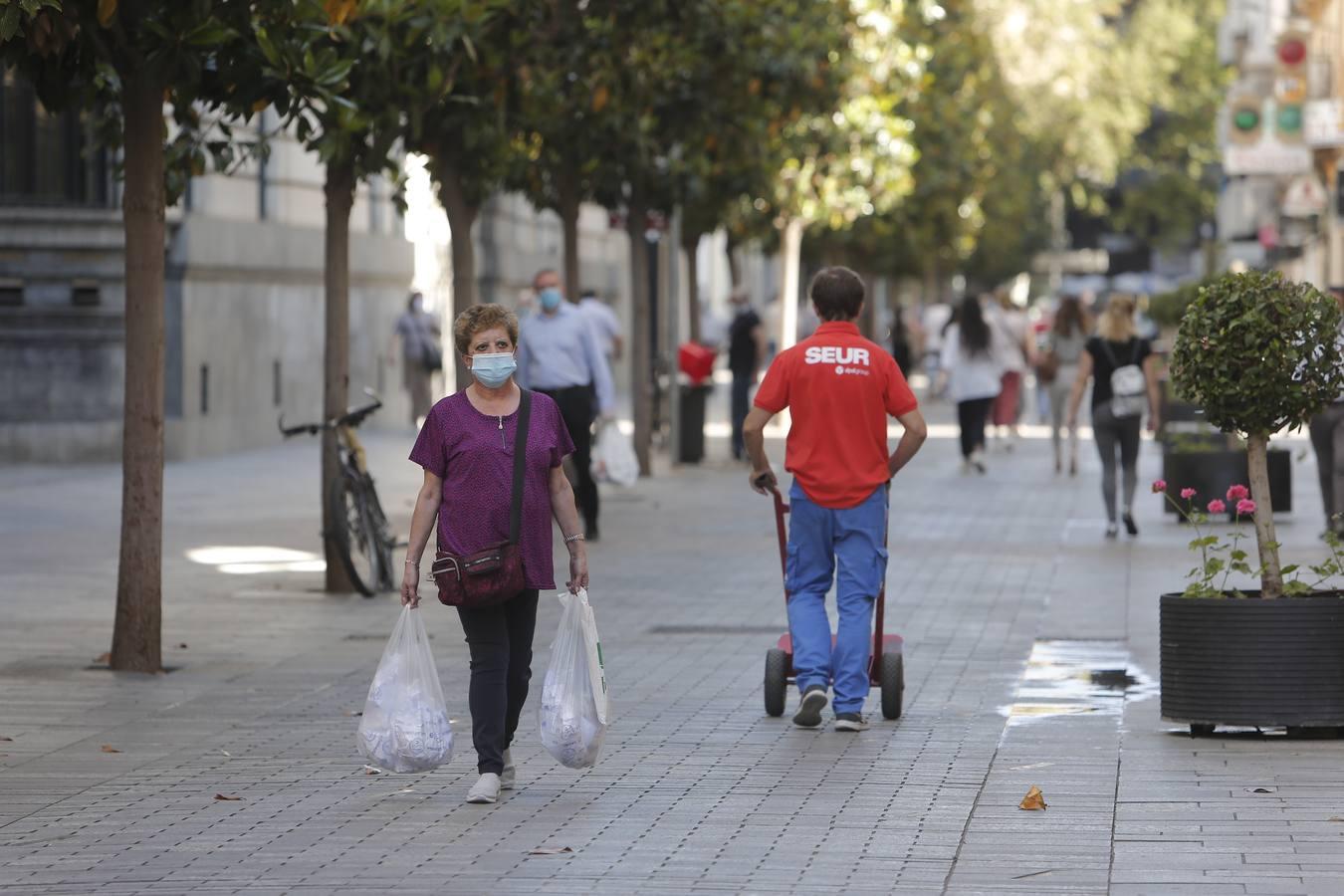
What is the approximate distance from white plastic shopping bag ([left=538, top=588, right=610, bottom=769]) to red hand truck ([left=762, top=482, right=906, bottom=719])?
171 centimetres

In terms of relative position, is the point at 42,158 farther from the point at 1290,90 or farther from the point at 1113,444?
the point at 1290,90

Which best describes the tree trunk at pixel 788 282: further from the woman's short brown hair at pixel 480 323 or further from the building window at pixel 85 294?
the woman's short brown hair at pixel 480 323

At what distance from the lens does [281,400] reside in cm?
2839

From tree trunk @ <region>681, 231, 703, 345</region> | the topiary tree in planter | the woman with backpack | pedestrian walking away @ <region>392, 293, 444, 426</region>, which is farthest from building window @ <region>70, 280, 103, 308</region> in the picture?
the topiary tree in planter

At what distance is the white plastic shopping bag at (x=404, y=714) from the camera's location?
763 centimetres

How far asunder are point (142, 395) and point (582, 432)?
6.63m

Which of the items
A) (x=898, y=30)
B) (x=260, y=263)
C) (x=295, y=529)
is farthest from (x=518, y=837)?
(x=898, y=30)

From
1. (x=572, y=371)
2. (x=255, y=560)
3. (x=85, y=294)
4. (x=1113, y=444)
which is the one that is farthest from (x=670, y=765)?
(x=85, y=294)

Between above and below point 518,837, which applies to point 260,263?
above

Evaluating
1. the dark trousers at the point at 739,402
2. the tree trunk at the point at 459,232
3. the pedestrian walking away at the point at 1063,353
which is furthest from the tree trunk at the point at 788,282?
the tree trunk at the point at 459,232

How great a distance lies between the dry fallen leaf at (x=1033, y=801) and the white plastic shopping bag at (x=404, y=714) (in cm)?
173

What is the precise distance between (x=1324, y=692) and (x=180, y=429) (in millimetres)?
17823

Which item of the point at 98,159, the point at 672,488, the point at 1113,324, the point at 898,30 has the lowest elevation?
the point at 672,488

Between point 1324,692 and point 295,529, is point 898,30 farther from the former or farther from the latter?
point 1324,692
